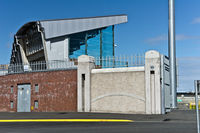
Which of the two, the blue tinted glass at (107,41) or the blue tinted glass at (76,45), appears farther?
the blue tinted glass at (107,41)

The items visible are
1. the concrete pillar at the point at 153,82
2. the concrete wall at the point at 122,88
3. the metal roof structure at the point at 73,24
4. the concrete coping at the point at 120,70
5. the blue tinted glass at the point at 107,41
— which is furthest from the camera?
the blue tinted glass at the point at 107,41

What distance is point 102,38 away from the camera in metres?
41.5

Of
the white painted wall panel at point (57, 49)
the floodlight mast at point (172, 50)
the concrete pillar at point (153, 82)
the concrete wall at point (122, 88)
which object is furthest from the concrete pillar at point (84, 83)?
the white painted wall panel at point (57, 49)

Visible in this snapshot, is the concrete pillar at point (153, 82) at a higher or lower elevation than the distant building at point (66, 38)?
lower

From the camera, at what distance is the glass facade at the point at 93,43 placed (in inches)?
1513

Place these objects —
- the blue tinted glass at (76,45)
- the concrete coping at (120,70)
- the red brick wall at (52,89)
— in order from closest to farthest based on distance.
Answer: the concrete coping at (120,70)
the red brick wall at (52,89)
the blue tinted glass at (76,45)

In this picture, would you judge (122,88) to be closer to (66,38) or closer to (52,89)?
(52,89)

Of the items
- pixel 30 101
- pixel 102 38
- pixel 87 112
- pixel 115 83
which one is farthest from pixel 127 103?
pixel 102 38

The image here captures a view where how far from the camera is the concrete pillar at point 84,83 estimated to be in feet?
72.5

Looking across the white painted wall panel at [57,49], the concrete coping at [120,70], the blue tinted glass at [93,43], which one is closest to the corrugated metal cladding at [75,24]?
the white painted wall panel at [57,49]

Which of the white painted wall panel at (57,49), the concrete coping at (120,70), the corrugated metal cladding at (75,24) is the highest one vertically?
the corrugated metal cladding at (75,24)

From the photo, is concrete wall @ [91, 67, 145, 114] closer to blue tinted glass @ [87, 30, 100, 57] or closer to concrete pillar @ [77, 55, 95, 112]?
concrete pillar @ [77, 55, 95, 112]

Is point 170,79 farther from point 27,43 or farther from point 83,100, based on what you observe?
point 27,43

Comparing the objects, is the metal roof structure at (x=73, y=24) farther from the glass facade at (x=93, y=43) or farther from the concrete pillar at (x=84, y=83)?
the concrete pillar at (x=84, y=83)
